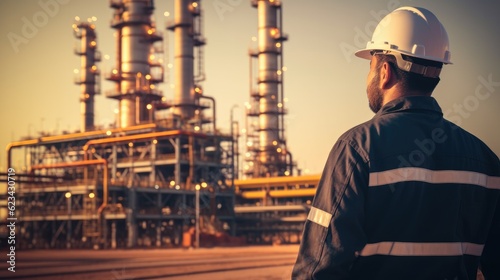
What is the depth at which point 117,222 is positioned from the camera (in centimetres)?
4850

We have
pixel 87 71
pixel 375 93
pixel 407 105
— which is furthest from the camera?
pixel 87 71

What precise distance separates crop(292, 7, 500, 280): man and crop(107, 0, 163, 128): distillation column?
5392 cm

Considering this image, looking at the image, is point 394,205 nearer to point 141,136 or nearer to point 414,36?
point 414,36

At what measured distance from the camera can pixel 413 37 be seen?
2.53 metres

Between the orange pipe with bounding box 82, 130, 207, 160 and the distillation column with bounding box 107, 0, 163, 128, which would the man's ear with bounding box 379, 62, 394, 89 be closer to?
the orange pipe with bounding box 82, 130, 207, 160

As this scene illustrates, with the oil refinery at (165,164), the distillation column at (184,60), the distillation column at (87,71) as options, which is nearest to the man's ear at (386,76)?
the oil refinery at (165,164)

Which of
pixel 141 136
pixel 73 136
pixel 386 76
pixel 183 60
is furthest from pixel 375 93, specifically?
pixel 73 136

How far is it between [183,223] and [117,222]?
5.12 meters

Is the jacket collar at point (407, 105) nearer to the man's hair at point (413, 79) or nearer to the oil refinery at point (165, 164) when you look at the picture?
the man's hair at point (413, 79)

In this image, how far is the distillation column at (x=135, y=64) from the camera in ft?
185

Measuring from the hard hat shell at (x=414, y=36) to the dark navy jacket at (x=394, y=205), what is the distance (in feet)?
0.74

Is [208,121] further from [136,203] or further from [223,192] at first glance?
[136,203]

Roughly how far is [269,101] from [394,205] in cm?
5977

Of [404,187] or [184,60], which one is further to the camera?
[184,60]
